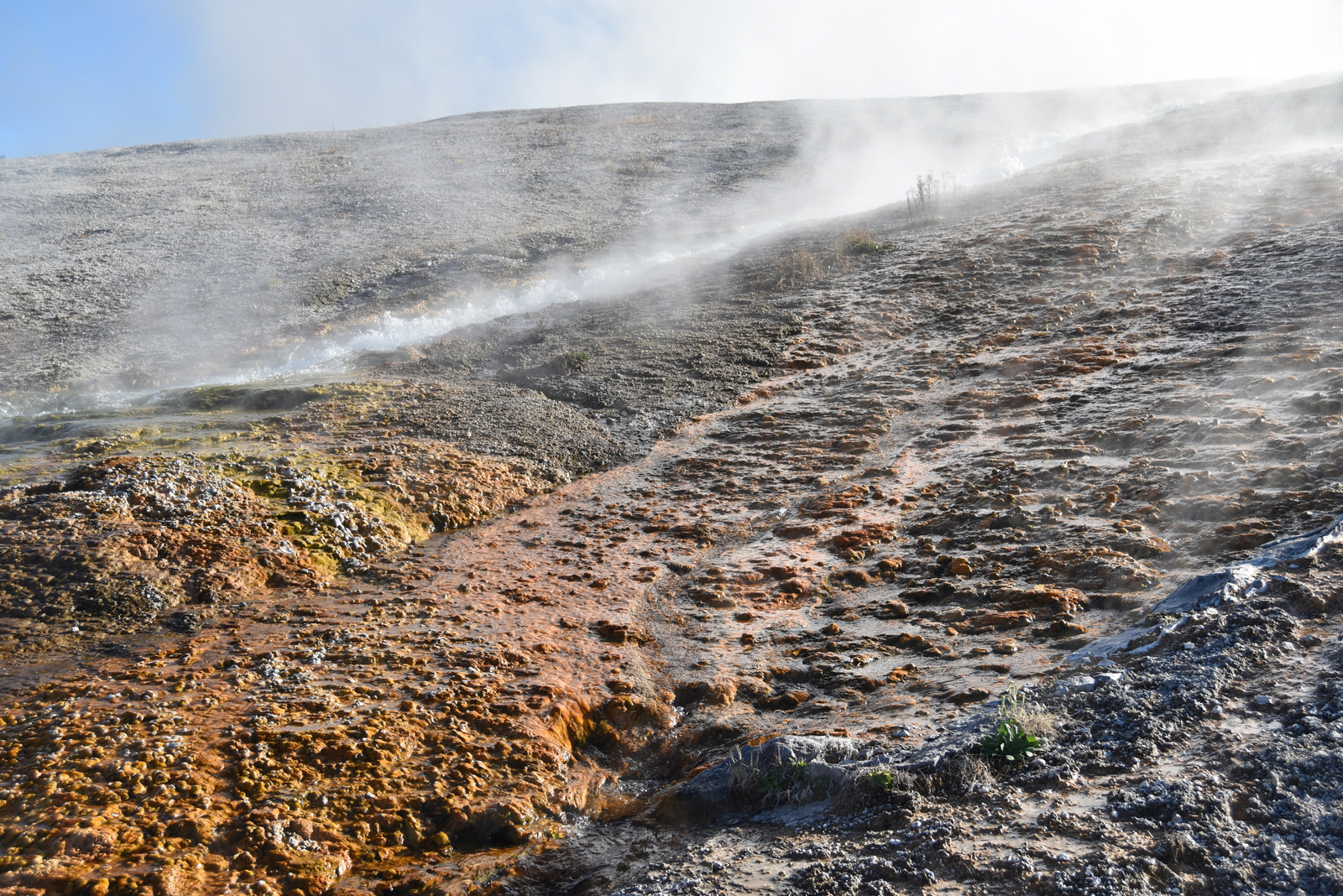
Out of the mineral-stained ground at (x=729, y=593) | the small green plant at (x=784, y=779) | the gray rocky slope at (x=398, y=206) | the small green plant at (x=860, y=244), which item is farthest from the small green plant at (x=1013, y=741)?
the gray rocky slope at (x=398, y=206)

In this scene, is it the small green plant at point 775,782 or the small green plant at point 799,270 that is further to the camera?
the small green plant at point 799,270

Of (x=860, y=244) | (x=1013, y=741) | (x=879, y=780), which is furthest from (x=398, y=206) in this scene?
(x=1013, y=741)

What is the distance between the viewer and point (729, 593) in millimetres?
4957

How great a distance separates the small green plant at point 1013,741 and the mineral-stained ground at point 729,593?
44mm

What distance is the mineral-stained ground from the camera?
2775 millimetres

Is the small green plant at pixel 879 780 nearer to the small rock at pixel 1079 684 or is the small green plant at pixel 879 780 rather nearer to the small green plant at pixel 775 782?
the small green plant at pixel 775 782

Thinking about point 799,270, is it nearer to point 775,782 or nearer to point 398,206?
point 398,206

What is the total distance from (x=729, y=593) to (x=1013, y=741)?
220 centimetres

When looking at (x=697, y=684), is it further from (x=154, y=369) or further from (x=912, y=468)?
(x=154, y=369)

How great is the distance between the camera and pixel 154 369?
955cm

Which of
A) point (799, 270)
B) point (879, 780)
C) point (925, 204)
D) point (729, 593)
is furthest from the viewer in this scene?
point (925, 204)

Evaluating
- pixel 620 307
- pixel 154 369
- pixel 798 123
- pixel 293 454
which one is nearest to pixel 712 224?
pixel 620 307

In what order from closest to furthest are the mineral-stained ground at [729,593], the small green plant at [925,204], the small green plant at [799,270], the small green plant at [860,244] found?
the mineral-stained ground at [729,593], the small green plant at [799,270], the small green plant at [860,244], the small green plant at [925,204]

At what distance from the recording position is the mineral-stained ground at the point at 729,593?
2.78 metres
